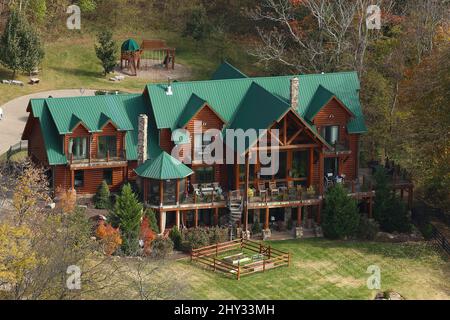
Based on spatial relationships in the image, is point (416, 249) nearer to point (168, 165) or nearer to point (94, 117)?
point (168, 165)

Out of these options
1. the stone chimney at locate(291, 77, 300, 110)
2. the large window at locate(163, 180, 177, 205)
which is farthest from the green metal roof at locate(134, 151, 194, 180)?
the stone chimney at locate(291, 77, 300, 110)

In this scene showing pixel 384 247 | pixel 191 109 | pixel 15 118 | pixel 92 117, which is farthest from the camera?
pixel 15 118

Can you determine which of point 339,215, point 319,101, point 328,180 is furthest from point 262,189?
point 319,101

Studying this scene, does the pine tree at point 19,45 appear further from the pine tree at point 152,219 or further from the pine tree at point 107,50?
the pine tree at point 152,219

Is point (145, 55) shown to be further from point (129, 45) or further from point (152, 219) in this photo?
point (152, 219)

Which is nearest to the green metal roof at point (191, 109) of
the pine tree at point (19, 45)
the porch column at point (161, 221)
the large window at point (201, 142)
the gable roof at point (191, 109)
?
the gable roof at point (191, 109)

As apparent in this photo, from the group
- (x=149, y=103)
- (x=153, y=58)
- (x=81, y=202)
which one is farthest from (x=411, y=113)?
(x=153, y=58)

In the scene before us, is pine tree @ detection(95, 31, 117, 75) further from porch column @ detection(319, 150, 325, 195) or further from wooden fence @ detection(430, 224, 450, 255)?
wooden fence @ detection(430, 224, 450, 255)
